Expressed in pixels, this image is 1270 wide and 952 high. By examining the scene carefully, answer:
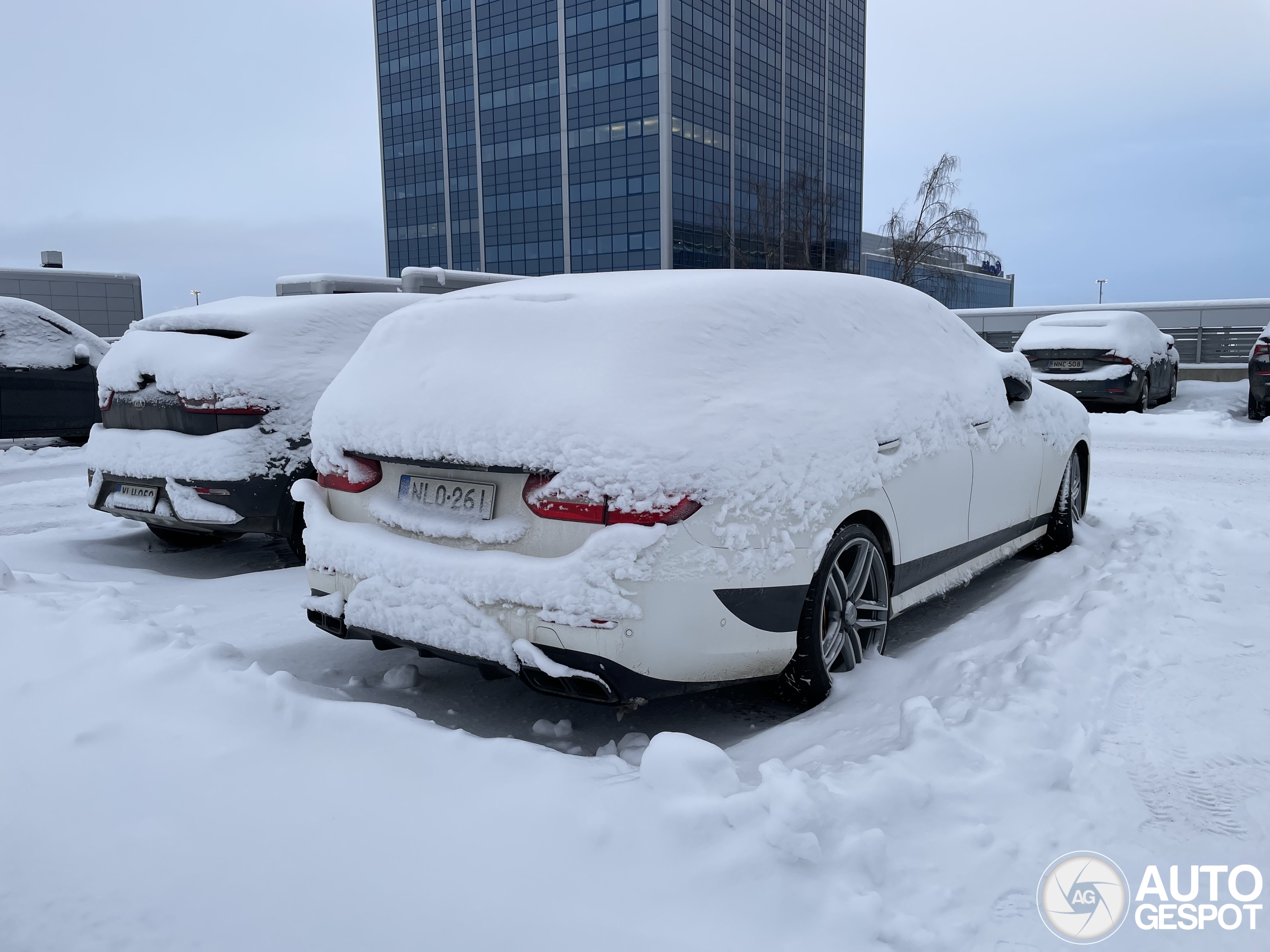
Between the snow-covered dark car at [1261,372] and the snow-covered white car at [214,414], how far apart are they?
12047 millimetres

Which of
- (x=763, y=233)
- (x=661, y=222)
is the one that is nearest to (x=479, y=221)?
(x=661, y=222)

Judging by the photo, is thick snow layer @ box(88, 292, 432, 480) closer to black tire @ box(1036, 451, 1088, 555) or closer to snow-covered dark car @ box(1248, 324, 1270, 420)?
black tire @ box(1036, 451, 1088, 555)

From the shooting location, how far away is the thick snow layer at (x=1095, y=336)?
12953 mm

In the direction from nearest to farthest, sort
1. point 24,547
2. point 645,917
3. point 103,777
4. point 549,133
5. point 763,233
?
point 645,917
point 103,777
point 24,547
point 763,233
point 549,133

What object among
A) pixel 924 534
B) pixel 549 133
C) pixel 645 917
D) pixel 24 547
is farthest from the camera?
pixel 549 133

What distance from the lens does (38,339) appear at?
10461mm

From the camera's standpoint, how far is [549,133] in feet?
234

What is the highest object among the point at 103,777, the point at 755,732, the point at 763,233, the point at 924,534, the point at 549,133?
the point at 549,133

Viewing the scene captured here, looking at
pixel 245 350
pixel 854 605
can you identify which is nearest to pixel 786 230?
pixel 245 350

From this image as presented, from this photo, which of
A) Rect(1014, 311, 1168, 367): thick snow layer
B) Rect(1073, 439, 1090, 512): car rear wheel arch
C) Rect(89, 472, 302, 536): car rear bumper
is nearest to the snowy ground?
Rect(89, 472, 302, 536): car rear bumper

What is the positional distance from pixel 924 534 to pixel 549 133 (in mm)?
73679

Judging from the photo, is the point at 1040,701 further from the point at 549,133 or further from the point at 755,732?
the point at 549,133

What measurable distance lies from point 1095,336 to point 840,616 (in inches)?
466

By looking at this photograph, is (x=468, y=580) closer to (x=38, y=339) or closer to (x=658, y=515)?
(x=658, y=515)
